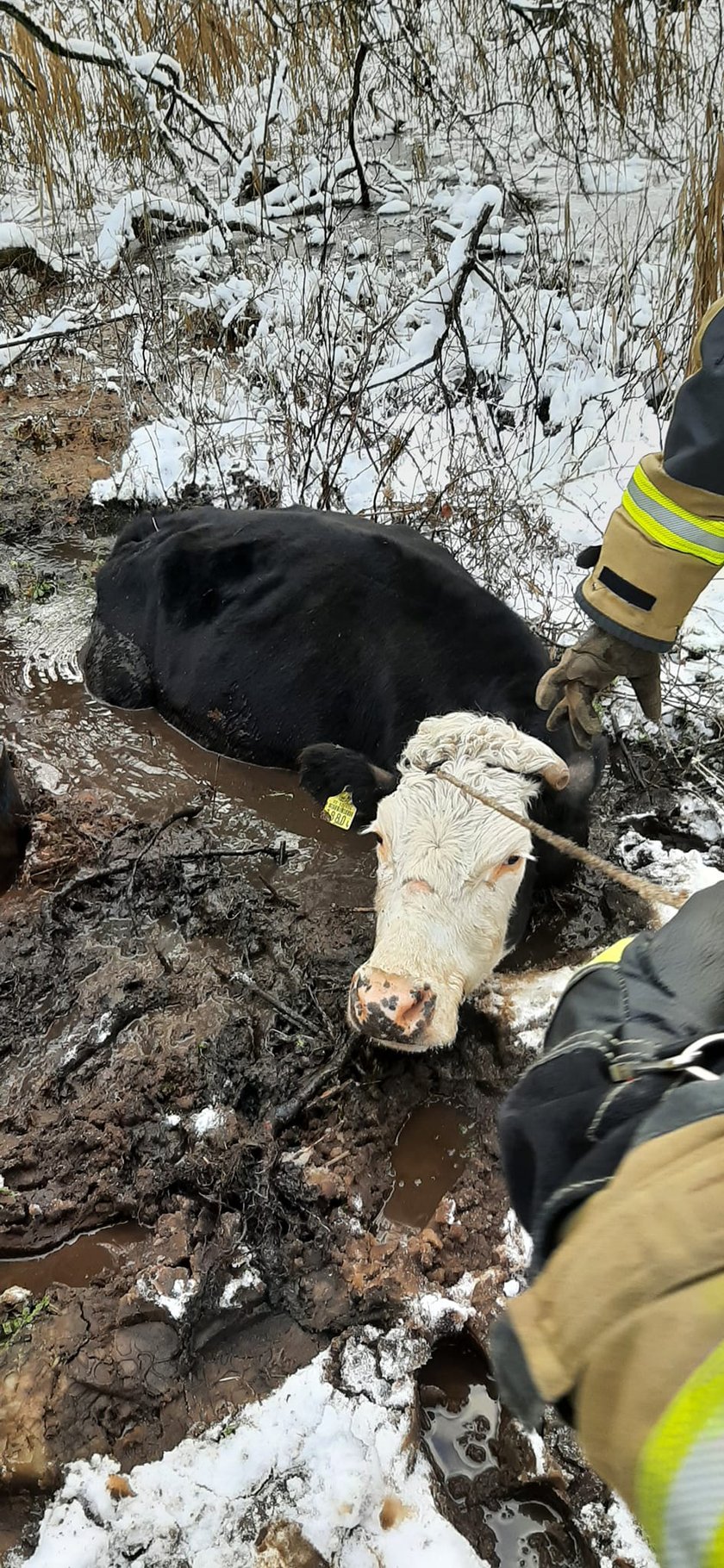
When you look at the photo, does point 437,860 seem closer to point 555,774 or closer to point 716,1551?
point 555,774

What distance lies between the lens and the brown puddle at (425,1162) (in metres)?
2.51

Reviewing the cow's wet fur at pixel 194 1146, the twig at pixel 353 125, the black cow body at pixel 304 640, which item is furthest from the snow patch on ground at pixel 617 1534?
the twig at pixel 353 125

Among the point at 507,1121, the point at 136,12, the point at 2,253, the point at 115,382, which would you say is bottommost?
the point at 507,1121

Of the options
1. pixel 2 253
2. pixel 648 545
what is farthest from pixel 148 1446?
pixel 2 253

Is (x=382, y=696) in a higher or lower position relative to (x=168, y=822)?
higher

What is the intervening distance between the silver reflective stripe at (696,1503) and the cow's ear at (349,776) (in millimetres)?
2726

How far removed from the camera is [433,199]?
8094mm

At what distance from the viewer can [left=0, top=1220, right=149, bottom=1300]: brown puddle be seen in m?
2.32

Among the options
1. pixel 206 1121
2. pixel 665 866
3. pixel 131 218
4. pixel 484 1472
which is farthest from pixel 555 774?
pixel 131 218

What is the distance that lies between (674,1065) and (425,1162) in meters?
1.85

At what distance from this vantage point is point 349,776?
3.38 meters

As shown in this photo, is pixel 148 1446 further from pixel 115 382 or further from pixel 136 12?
pixel 136 12

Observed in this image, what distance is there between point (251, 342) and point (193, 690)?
3.86 meters

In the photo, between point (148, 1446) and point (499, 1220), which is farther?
point (499, 1220)
